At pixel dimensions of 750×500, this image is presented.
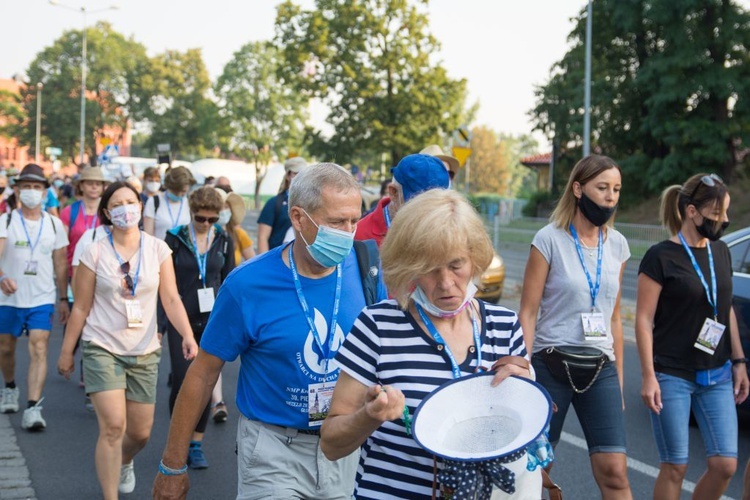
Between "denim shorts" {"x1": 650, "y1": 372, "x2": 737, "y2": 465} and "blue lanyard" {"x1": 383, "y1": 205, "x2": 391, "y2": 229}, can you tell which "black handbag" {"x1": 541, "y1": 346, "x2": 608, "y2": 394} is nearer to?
"denim shorts" {"x1": 650, "y1": 372, "x2": 737, "y2": 465}

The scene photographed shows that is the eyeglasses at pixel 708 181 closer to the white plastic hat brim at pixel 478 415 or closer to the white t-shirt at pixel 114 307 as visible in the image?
the white plastic hat brim at pixel 478 415

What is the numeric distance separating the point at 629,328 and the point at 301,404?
36.3 ft

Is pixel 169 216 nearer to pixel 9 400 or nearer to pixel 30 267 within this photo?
pixel 30 267

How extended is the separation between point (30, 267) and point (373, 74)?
109 ft

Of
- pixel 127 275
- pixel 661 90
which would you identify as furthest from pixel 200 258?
pixel 661 90

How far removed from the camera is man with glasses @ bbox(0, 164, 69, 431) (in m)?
7.74

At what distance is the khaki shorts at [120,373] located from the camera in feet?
17.3

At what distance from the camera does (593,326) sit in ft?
14.3

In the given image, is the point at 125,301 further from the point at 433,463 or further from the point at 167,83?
the point at 167,83

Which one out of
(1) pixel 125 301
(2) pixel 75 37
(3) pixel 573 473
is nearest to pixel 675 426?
A: (3) pixel 573 473

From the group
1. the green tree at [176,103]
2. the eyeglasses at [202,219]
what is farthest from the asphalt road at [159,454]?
the green tree at [176,103]

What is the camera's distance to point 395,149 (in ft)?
132

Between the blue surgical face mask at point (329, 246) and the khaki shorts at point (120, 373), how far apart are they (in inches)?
97.6

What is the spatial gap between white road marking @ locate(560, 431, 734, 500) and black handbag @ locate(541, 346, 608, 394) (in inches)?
69.3
